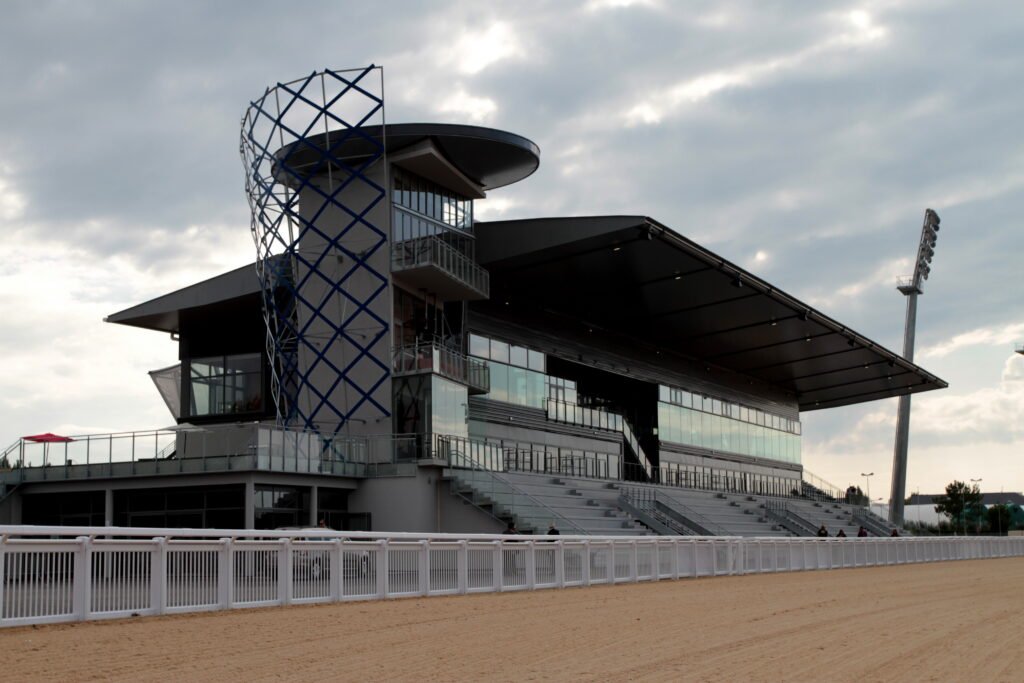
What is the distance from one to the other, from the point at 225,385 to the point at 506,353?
10.7 metres

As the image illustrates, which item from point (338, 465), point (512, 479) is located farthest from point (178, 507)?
point (512, 479)

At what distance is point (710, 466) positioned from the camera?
66.9 meters

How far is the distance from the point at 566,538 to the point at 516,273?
2148cm

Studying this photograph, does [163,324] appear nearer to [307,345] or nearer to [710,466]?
[307,345]

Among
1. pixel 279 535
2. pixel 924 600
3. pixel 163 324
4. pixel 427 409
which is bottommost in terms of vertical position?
pixel 924 600

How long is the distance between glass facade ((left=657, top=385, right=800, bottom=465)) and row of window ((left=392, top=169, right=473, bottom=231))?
859 inches

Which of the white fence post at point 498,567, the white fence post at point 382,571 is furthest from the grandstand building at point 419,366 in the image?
the white fence post at point 382,571

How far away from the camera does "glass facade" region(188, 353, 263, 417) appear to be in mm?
46000

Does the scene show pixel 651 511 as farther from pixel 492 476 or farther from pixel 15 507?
pixel 15 507

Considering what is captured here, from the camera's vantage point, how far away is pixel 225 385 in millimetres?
46719

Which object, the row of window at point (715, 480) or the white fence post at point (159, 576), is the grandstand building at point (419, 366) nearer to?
the row of window at point (715, 480)

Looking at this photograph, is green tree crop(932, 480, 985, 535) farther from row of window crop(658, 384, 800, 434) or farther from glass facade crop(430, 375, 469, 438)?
glass facade crop(430, 375, 469, 438)

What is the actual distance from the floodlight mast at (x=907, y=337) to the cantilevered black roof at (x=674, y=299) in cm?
518

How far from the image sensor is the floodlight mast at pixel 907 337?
256 feet
